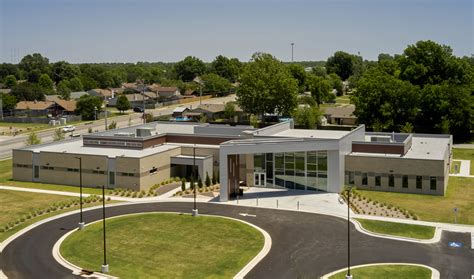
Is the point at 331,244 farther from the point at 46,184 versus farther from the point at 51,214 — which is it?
the point at 46,184

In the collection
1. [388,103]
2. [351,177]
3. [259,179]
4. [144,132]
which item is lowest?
[259,179]

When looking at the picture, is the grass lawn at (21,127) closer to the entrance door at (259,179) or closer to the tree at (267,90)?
the tree at (267,90)

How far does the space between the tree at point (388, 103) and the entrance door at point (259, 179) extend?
43467mm

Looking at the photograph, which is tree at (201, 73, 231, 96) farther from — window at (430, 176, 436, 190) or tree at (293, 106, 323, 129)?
window at (430, 176, 436, 190)

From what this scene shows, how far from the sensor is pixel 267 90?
116750mm

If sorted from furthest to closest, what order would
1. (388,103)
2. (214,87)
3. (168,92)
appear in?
(214,87) → (168,92) → (388,103)

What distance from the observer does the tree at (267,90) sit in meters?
117

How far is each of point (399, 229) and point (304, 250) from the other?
33.5 feet

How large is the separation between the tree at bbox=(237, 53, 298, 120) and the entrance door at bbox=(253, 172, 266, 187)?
181 feet

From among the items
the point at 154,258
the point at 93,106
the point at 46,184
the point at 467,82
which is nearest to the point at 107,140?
the point at 46,184

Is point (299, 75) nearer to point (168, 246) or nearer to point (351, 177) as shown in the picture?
point (351, 177)

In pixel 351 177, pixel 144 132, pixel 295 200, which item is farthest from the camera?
pixel 144 132

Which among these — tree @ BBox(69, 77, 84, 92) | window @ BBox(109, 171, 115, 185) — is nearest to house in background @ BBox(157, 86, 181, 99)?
tree @ BBox(69, 77, 84, 92)

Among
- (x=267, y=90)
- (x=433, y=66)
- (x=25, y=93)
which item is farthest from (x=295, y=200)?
(x=25, y=93)
